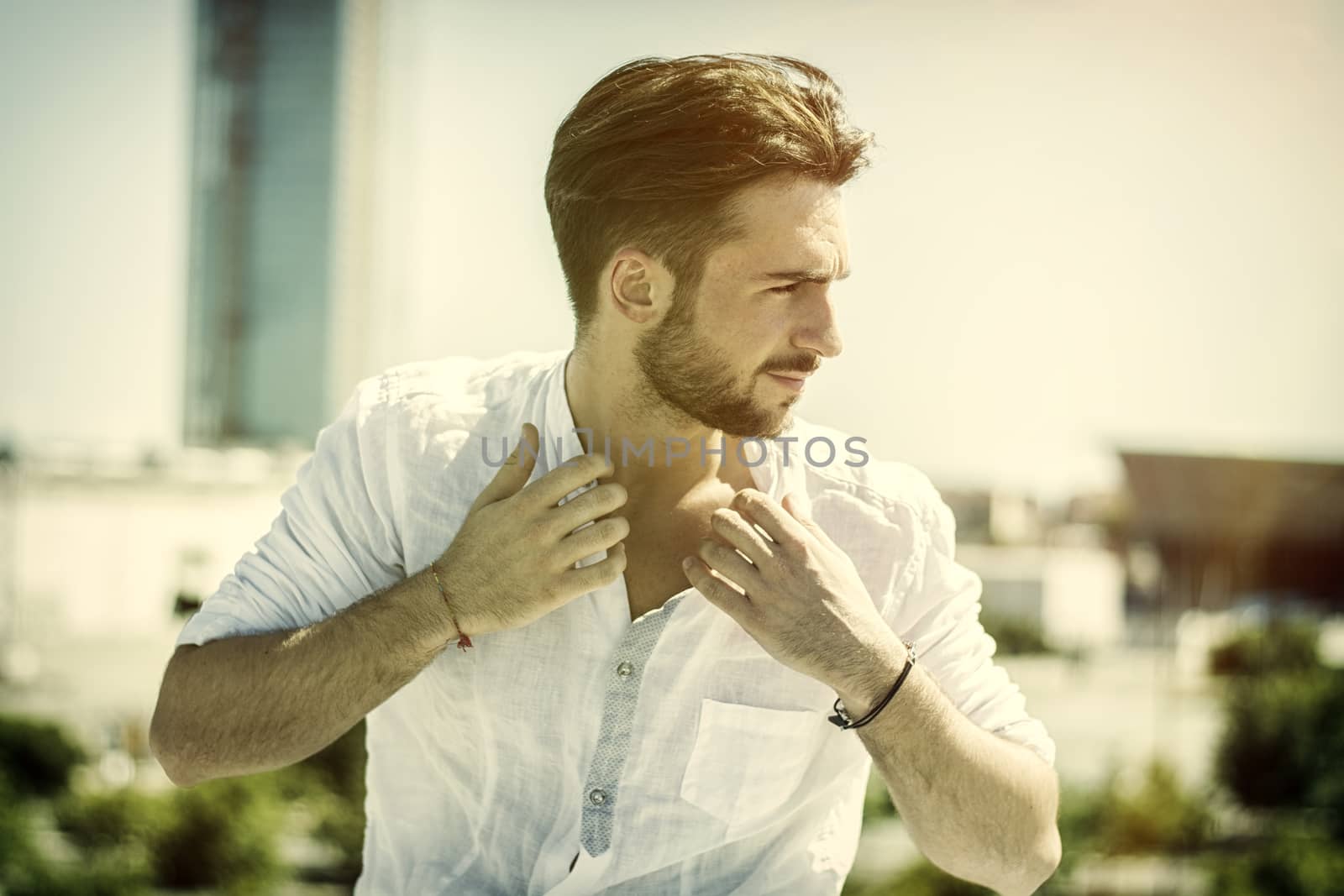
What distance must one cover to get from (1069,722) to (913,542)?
95.5 ft

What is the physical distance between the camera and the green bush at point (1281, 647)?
25.1 meters

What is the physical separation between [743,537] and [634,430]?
0.33 m

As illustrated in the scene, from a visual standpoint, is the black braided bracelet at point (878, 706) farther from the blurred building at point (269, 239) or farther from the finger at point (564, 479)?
the blurred building at point (269, 239)

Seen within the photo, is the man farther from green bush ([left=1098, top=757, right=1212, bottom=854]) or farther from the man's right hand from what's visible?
green bush ([left=1098, top=757, right=1212, bottom=854])

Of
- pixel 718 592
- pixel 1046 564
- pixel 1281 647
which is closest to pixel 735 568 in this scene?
pixel 718 592

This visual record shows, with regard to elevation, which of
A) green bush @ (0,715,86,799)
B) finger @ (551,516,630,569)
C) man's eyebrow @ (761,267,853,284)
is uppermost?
man's eyebrow @ (761,267,853,284)

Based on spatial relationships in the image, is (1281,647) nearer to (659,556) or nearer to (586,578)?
(659,556)

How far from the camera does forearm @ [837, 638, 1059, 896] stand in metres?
1.40

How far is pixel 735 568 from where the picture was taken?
1400mm

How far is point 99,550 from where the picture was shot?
106 feet

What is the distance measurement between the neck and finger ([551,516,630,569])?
27 centimetres

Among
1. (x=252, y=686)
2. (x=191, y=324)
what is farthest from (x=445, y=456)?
(x=191, y=324)

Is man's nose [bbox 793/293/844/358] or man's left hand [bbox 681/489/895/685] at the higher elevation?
man's nose [bbox 793/293/844/358]

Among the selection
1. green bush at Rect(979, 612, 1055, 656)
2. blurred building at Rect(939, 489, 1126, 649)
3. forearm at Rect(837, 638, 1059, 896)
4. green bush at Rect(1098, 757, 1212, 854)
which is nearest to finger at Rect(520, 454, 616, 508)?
forearm at Rect(837, 638, 1059, 896)
